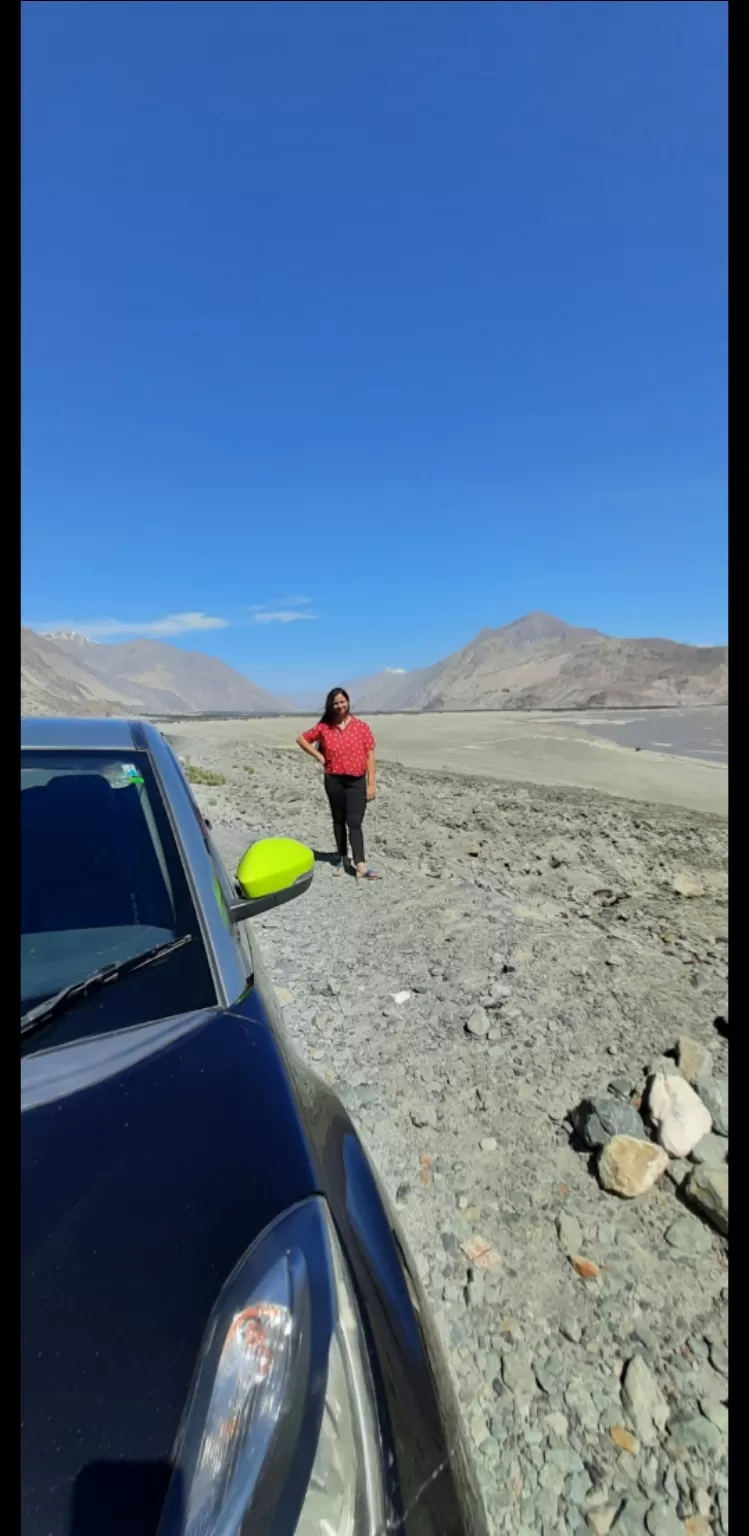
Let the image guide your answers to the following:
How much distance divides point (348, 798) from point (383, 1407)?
5607 millimetres

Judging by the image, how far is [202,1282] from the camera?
983 millimetres

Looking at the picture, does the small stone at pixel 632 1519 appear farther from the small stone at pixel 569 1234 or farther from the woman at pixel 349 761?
the woman at pixel 349 761

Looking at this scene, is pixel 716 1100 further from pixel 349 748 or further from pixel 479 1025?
pixel 349 748

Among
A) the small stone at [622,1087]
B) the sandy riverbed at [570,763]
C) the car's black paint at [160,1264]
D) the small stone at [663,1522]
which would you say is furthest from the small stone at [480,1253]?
the sandy riverbed at [570,763]

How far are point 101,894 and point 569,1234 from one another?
1839mm

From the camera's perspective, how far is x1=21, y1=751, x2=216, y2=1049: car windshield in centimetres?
156

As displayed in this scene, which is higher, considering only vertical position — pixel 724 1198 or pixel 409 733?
pixel 409 733

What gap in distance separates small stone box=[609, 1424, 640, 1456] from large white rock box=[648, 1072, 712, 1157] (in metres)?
0.97

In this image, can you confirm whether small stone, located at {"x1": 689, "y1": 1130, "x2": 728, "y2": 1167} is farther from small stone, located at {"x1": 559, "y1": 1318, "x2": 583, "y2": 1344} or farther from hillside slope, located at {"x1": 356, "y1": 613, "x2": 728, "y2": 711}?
hillside slope, located at {"x1": 356, "y1": 613, "x2": 728, "y2": 711}

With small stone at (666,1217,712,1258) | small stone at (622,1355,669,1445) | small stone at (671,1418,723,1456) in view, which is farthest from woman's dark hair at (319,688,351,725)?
small stone at (671,1418,723,1456)

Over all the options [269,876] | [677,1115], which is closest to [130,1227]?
[269,876]
